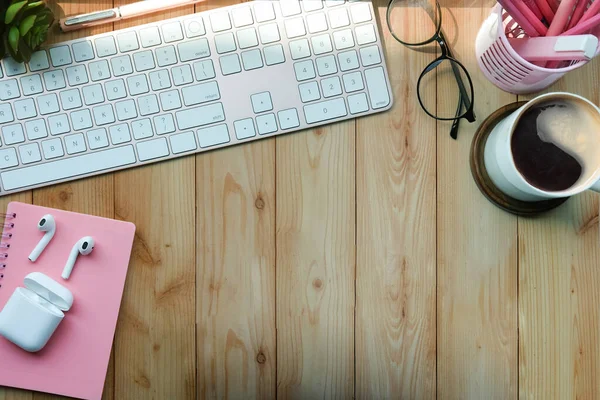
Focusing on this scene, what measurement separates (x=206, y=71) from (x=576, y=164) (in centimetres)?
42

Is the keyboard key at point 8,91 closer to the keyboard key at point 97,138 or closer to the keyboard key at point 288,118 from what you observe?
the keyboard key at point 97,138

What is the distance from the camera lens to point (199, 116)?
1.93ft

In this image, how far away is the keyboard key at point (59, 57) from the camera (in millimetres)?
591

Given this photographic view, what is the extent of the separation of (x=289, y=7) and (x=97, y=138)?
0.27 meters

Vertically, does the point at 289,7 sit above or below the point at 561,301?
above

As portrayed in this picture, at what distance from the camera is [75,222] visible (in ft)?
1.96

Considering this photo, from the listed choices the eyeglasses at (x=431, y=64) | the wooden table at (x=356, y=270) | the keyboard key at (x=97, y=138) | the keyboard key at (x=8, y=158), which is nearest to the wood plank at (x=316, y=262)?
the wooden table at (x=356, y=270)

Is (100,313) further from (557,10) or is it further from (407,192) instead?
(557,10)

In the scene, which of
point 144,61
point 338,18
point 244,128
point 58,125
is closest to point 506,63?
point 338,18

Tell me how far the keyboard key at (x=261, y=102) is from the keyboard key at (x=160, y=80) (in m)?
0.10

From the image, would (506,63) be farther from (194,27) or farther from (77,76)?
(77,76)

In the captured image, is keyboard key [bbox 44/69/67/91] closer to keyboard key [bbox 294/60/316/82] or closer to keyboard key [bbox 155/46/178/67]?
keyboard key [bbox 155/46/178/67]

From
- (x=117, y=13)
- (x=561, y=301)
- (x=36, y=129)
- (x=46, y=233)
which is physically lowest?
(x=561, y=301)

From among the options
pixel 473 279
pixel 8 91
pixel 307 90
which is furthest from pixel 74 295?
pixel 473 279
